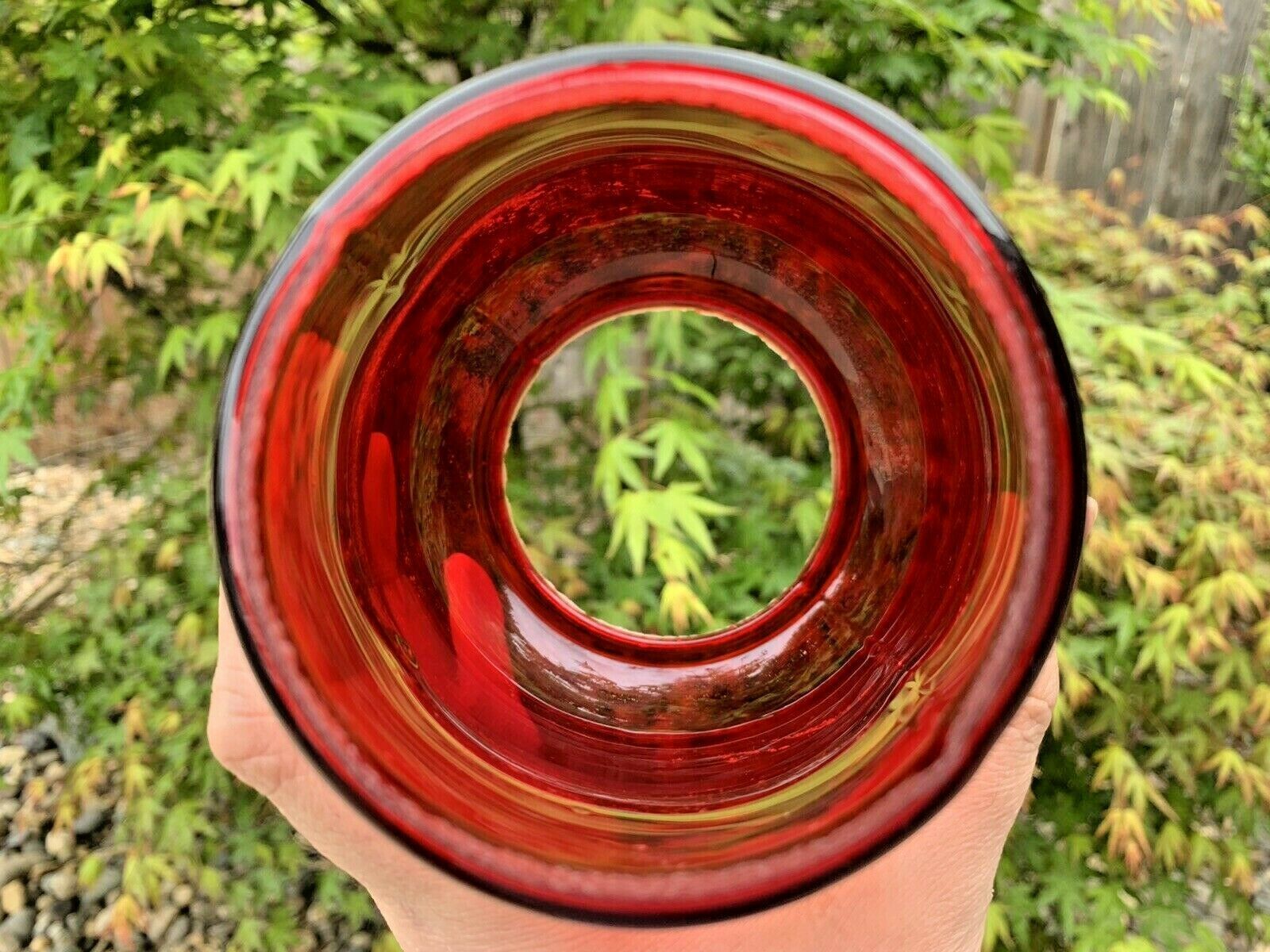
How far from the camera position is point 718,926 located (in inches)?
23.9

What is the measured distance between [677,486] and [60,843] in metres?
1.72

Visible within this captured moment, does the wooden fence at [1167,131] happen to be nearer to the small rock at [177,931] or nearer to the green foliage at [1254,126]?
the green foliage at [1254,126]

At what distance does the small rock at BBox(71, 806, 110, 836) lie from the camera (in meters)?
2.03

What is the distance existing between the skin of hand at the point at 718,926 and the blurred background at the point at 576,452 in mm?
605

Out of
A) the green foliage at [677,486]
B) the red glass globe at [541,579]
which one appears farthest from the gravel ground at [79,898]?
the red glass globe at [541,579]

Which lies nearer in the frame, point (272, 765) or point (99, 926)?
point (272, 765)

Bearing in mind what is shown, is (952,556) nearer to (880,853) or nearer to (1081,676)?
(880,853)

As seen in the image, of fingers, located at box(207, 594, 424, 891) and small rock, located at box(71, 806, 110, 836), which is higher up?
fingers, located at box(207, 594, 424, 891)

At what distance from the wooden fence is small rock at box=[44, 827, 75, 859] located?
2981mm

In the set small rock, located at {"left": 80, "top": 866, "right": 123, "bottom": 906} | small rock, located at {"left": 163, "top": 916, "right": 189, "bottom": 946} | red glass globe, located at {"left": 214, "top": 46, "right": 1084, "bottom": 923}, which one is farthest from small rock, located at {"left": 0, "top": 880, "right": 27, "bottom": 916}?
red glass globe, located at {"left": 214, "top": 46, "right": 1084, "bottom": 923}

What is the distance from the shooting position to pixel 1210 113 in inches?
104

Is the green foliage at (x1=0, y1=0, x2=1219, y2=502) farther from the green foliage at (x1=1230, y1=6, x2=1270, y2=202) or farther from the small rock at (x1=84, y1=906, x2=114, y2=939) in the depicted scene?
the green foliage at (x1=1230, y1=6, x2=1270, y2=202)

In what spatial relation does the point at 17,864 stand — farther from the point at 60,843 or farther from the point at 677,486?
the point at 677,486

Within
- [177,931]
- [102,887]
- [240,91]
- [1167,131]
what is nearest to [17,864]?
[102,887]
